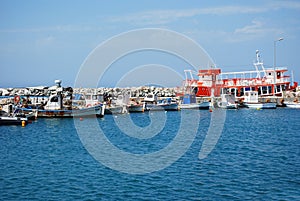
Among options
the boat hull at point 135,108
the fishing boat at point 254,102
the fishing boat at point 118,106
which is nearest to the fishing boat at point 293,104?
the fishing boat at point 254,102

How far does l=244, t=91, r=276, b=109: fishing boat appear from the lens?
62.2 metres

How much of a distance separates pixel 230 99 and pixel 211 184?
150 ft

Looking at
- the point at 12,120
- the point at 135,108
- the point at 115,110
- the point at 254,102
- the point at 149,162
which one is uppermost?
the point at 254,102

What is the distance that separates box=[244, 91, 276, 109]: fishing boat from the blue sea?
20162 millimetres

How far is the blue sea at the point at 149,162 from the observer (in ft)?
58.2

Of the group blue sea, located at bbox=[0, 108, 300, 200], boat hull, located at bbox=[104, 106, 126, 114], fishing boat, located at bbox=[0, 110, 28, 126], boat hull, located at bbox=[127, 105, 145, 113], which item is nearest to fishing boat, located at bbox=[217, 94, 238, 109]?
boat hull, located at bbox=[127, 105, 145, 113]

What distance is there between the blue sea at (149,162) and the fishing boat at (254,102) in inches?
794

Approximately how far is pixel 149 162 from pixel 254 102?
45229mm

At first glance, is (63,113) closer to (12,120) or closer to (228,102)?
(12,120)

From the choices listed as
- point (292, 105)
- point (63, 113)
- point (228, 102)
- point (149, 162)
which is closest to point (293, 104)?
point (292, 105)

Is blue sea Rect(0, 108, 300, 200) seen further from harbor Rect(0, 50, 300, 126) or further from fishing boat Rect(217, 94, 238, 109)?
fishing boat Rect(217, 94, 238, 109)

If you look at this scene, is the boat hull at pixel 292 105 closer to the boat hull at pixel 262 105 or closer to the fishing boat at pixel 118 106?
the boat hull at pixel 262 105

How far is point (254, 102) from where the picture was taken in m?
65.5

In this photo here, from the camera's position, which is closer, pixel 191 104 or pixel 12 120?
pixel 12 120
